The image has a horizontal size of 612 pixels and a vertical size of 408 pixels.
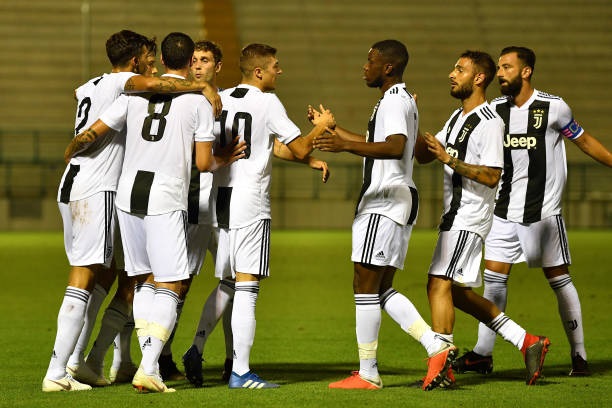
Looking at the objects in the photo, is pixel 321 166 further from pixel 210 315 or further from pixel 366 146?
pixel 210 315

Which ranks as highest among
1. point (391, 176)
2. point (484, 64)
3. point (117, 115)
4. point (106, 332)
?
point (484, 64)

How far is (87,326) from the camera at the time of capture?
6.95 meters

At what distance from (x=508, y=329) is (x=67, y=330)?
2704mm

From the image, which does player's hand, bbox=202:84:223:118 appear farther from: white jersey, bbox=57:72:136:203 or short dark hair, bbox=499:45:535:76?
short dark hair, bbox=499:45:535:76

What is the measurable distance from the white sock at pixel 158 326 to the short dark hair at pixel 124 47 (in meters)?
1.44

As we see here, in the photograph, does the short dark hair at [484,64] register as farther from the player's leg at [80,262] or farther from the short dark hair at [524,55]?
the player's leg at [80,262]

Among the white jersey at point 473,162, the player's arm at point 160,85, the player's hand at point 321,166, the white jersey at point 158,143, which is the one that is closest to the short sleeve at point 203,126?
the white jersey at point 158,143

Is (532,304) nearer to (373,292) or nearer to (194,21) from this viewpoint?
(373,292)

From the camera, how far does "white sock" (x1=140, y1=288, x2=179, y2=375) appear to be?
20.7 feet

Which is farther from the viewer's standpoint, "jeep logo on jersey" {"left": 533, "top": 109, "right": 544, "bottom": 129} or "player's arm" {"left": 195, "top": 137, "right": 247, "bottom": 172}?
"jeep logo on jersey" {"left": 533, "top": 109, "right": 544, "bottom": 129}

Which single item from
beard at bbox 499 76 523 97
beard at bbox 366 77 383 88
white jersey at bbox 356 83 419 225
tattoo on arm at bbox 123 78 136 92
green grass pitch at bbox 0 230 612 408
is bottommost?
green grass pitch at bbox 0 230 612 408

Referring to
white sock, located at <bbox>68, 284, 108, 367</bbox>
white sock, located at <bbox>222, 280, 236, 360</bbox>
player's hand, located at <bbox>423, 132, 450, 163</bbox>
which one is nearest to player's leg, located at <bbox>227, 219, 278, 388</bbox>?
white sock, located at <bbox>222, 280, 236, 360</bbox>

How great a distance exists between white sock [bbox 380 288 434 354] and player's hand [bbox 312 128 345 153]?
40.8 inches

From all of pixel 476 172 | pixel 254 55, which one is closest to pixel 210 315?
pixel 254 55
